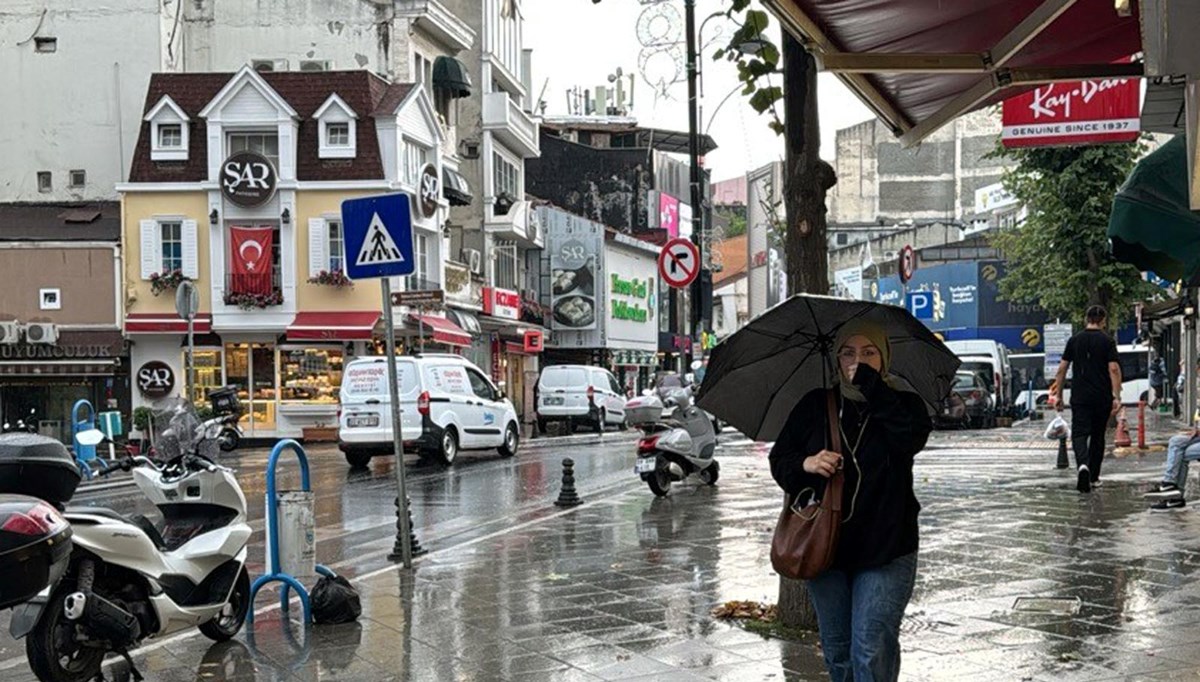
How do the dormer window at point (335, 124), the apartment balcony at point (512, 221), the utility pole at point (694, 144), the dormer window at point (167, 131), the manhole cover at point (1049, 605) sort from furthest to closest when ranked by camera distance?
1. the apartment balcony at point (512, 221)
2. the dormer window at point (335, 124)
3. the dormer window at point (167, 131)
4. the utility pole at point (694, 144)
5. the manhole cover at point (1049, 605)

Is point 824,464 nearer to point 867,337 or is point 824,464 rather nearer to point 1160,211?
point 867,337

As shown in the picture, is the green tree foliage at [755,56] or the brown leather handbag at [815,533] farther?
the green tree foliage at [755,56]

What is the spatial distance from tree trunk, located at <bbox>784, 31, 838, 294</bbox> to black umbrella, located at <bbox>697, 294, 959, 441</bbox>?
2039 millimetres

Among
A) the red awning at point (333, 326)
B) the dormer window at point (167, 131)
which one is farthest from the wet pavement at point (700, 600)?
the dormer window at point (167, 131)

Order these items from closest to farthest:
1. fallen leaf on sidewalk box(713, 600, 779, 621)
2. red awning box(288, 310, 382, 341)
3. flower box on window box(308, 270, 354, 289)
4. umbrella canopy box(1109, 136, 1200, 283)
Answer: umbrella canopy box(1109, 136, 1200, 283)
fallen leaf on sidewalk box(713, 600, 779, 621)
red awning box(288, 310, 382, 341)
flower box on window box(308, 270, 354, 289)

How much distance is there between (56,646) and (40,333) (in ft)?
108

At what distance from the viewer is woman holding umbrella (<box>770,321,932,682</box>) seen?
535 centimetres

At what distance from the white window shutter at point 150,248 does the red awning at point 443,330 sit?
7.62 m

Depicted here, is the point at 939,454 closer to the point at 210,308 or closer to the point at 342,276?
the point at 342,276

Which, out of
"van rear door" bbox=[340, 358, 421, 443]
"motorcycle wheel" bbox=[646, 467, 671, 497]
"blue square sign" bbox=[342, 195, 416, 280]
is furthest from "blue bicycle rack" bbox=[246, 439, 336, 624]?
"van rear door" bbox=[340, 358, 421, 443]

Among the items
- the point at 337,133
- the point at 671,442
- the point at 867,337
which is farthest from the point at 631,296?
the point at 867,337

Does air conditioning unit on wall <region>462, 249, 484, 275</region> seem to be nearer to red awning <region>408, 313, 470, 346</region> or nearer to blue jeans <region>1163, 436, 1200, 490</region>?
red awning <region>408, 313, 470, 346</region>

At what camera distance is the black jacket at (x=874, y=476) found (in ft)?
17.6

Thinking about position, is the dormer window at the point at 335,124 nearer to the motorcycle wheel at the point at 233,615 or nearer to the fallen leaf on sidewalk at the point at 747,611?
the motorcycle wheel at the point at 233,615
